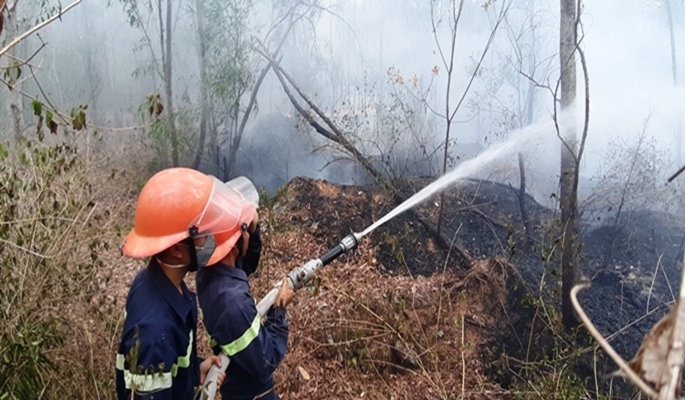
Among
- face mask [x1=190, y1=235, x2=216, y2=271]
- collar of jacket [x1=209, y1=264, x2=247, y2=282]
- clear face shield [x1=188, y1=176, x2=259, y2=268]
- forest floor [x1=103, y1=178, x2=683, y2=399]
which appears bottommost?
forest floor [x1=103, y1=178, x2=683, y2=399]

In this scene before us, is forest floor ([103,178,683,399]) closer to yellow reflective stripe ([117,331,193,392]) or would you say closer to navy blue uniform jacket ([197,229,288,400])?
navy blue uniform jacket ([197,229,288,400])

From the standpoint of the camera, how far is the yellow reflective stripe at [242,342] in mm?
1966

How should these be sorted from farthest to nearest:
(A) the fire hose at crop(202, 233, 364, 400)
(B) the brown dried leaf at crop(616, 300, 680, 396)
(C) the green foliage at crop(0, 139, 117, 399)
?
(C) the green foliage at crop(0, 139, 117, 399), (A) the fire hose at crop(202, 233, 364, 400), (B) the brown dried leaf at crop(616, 300, 680, 396)

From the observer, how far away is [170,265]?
1.95 metres

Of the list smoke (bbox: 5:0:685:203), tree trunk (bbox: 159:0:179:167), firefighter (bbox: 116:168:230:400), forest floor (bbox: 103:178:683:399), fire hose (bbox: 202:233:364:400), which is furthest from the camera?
tree trunk (bbox: 159:0:179:167)

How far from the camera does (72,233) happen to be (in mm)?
3223

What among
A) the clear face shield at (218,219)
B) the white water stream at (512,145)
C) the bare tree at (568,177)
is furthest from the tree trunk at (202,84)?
the clear face shield at (218,219)

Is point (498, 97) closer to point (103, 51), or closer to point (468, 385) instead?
point (468, 385)

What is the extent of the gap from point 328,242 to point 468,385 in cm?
265

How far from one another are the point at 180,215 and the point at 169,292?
31 cm

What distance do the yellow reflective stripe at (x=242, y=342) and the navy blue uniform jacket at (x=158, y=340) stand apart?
0.52ft

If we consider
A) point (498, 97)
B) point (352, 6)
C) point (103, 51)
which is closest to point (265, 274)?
point (498, 97)

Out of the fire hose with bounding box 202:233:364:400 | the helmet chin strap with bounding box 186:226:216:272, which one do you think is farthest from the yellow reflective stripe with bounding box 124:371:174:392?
the helmet chin strap with bounding box 186:226:216:272

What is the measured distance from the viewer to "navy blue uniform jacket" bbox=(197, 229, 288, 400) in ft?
6.48
